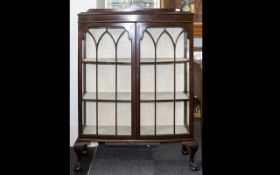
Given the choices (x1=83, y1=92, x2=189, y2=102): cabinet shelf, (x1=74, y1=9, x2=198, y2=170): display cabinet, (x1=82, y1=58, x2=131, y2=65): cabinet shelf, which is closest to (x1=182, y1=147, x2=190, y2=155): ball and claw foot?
(x1=74, y1=9, x2=198, y2=170): display cabinet

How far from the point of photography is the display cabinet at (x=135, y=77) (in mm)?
2650

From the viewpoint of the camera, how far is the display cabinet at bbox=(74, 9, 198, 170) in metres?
2.65

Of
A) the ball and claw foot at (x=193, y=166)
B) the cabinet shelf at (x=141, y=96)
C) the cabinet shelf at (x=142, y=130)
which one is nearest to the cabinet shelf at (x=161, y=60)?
the cabinet shelf at (x=141, y=96)

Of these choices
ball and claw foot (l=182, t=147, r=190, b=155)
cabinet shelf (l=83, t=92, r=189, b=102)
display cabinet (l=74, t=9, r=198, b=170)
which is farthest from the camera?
ball and claw foot (l=182, t=147, r=190, b=155)

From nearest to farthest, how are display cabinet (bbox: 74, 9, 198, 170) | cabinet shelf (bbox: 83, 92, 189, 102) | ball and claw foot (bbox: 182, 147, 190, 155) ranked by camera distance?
display cabinet (bbox: 74, 9, 198, 170), cabinet shelf (bbox: 83, 92, 189, 102), ball and claw foot (bbox: 182, 147, 190, 155)

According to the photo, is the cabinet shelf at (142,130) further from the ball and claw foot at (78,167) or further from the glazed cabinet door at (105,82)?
the ball and claw foot at (78,167)

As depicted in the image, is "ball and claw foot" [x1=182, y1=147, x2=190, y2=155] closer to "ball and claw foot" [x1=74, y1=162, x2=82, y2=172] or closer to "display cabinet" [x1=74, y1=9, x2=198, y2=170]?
"display cabinet" [x1=74, y1=9, x2=198, y2=170]

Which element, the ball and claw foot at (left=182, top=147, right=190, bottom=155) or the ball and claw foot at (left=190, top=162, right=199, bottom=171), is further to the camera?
the ball and claw foot at (left=182, top=147, right=190, bottom=155)

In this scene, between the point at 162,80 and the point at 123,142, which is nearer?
the point at 123,142
